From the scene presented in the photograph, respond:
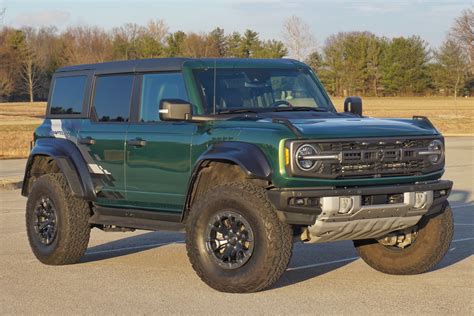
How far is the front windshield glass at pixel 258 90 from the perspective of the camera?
28.8ft

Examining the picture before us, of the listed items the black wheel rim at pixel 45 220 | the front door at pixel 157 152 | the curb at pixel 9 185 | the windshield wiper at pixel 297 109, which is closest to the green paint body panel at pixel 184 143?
the front door at pixel 157 152

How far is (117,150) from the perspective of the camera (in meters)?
9.16

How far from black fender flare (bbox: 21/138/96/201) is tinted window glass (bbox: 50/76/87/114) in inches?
15.1

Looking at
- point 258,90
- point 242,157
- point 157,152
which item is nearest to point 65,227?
point 157,152

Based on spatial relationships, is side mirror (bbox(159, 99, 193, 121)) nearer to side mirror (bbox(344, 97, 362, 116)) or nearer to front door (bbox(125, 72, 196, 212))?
front door (bbox(125, 72, 196, 212))

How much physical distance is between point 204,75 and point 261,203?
1707 mm

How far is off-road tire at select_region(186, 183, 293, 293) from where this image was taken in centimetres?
761

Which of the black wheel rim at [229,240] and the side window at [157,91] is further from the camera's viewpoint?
the side window at [157,91]

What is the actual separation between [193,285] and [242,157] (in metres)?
1.30

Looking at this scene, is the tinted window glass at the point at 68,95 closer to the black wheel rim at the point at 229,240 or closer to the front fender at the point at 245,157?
the front fender at the point at 245,157

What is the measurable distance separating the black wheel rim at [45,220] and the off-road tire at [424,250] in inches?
129

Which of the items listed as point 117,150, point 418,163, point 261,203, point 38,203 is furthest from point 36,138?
point 418,163

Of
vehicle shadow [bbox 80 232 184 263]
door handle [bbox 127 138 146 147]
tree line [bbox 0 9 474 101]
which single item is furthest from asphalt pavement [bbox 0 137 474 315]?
tree line [bbox 0 9 474 101]

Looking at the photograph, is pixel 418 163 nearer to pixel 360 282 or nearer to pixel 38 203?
pixel 360 282
